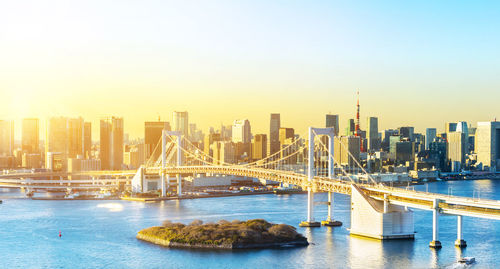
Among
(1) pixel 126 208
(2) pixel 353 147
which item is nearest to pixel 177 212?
(1) pixel 126 208

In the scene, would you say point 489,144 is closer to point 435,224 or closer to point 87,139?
point 87,139

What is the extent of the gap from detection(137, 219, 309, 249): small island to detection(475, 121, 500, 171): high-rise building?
52.1m

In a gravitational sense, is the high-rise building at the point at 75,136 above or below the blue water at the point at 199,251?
above

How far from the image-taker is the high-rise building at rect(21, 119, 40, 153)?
62.2 metres

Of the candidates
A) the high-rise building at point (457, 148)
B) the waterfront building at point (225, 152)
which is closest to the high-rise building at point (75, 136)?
the waterfront building at point (225, 152)

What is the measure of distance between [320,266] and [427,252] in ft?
8.46

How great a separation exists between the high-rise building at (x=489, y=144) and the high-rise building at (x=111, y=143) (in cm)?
3236

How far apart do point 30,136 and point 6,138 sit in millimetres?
1982

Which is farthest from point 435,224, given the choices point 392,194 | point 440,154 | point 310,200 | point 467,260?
point 440,154

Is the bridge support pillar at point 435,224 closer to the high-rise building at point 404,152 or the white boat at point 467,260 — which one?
the white boat at point 467,260

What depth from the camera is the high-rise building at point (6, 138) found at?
2431 inches

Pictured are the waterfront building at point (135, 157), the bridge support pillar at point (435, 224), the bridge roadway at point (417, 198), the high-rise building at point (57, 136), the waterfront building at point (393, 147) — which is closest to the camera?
the bridge roadway at point (417, 198)

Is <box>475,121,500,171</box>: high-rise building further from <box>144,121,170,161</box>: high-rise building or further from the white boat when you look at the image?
the white boat

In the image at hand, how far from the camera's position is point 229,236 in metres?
17.0
